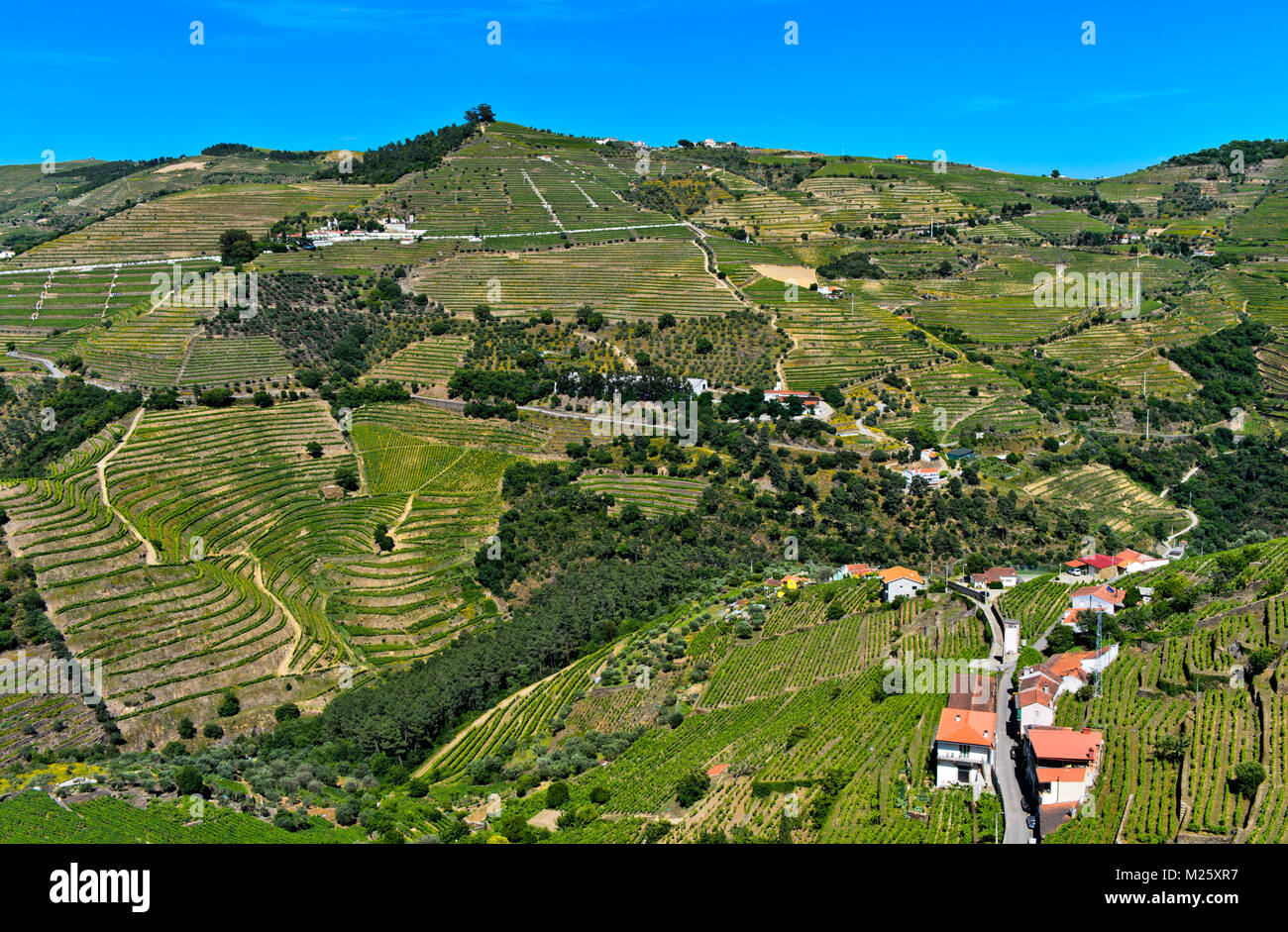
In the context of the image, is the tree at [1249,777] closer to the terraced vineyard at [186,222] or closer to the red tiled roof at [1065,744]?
the red tiled roof at [1065,744]

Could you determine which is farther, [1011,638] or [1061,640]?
[1011,638]

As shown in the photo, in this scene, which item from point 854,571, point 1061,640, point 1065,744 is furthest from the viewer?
point 854,571

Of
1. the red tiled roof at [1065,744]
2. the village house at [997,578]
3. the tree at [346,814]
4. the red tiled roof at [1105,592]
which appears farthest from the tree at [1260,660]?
the tree at [346,814]

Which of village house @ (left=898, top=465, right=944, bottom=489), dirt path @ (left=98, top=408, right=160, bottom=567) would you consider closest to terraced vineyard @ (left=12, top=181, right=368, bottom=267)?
dirt path @ (left=98, top=408, right=160, bottom=567)

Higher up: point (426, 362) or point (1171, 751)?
point (426, 362)

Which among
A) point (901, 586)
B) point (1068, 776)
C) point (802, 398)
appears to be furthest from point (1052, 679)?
point (802, 398)

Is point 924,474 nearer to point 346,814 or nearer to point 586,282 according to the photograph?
point 586,282

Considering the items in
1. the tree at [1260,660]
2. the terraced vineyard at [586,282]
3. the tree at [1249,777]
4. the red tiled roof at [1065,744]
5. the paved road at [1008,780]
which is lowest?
the paved road at [1008,780]
